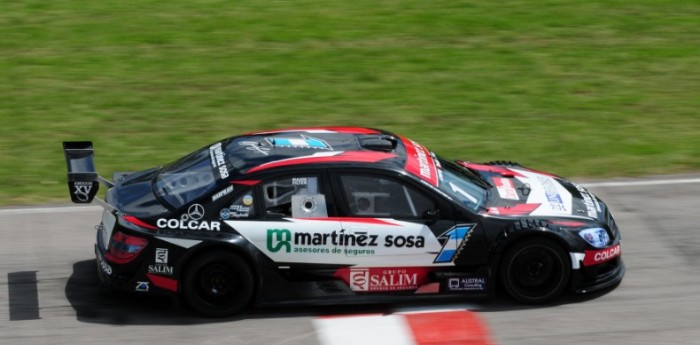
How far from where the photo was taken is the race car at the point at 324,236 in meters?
8.66

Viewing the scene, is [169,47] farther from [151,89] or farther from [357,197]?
[357,197]

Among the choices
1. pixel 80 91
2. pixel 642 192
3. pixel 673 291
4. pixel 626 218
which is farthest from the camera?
pixel 80 91

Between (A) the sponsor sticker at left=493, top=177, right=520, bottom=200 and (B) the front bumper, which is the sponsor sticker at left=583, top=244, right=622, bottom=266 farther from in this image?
(A) the sponsor sticker at left=493, top=177, right=520, bottom=200

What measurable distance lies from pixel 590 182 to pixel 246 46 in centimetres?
617

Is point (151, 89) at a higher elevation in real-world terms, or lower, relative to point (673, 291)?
higher

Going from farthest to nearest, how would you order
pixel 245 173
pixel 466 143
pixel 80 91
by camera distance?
pixel 80 91 → pixel 466 143 → pixel 245 173

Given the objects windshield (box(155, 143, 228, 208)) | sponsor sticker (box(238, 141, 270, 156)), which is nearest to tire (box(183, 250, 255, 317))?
windshield (box(155, 143, 228, 208))

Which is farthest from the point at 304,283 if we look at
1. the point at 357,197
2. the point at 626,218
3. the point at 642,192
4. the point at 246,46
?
the point at 246,46

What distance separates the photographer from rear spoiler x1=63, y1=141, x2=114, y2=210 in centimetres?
873

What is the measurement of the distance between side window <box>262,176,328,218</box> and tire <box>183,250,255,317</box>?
0.50 meters

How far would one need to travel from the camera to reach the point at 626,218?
11266 mm

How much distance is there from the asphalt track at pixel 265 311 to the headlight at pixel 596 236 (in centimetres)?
49

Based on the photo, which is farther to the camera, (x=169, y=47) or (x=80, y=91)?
(x=169, y=47)

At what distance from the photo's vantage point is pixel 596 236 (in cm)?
912
